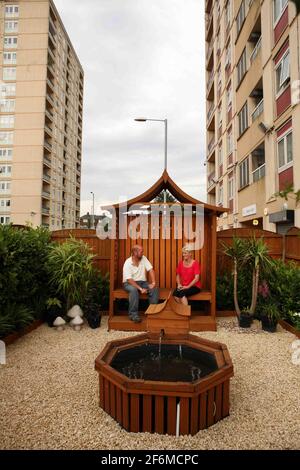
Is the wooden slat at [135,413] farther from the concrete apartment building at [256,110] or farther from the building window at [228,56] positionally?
the building window at [228,56]

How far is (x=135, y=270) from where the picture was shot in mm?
5547

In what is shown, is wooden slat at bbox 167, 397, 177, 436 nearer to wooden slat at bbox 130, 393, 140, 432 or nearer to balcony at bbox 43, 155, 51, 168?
wooden slat at bbox 130, 393, 140, 432

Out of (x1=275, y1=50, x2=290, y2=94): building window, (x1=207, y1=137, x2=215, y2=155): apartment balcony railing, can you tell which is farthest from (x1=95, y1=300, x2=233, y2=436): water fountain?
(x1=207, y1=137, x2=215, y2=155): apartment balcony railing

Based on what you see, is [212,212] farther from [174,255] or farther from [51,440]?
[51,440]

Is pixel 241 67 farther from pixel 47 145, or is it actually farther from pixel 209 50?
pixel 47 145

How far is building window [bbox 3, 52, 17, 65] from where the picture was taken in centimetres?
3556

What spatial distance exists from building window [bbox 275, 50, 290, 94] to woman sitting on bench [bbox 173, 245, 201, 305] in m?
7.62

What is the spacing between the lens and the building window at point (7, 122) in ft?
115

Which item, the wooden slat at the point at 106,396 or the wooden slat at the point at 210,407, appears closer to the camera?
the wooden slat at the point at 210,407

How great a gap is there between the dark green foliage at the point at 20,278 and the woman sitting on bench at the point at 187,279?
9.23ft

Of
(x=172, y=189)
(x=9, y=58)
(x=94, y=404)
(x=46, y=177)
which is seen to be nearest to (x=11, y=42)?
(x=9, y=58)

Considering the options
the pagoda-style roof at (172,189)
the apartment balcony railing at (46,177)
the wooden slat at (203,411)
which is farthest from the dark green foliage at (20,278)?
the apartment balcony railing at (46,177)

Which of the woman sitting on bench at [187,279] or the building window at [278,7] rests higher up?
the building window at [278,7]
